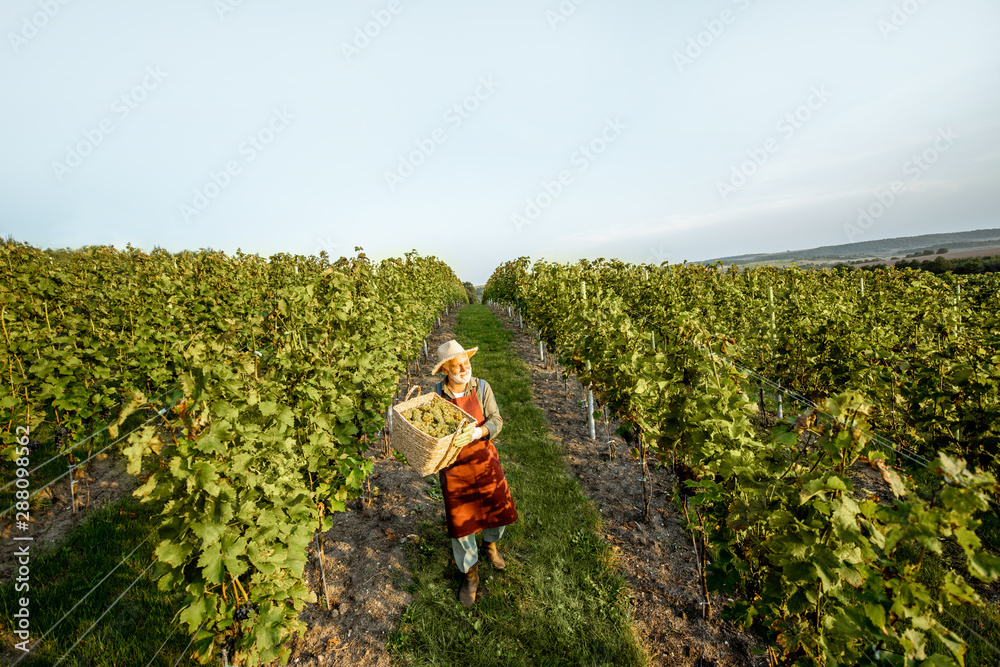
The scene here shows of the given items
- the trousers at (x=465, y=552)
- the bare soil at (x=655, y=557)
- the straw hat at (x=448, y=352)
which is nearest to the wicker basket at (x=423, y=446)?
the straw hat at (x=448, y=352)

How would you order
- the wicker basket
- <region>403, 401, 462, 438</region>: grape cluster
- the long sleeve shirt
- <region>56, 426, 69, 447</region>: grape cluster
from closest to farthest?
the wicker basket < <region>403, 401, 462, 438</region>: grape cluster < the long sleeve shirt < <region>56, 426, 69, 447</region>: grape cluster

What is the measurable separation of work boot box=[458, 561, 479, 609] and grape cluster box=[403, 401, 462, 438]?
137 centimetres

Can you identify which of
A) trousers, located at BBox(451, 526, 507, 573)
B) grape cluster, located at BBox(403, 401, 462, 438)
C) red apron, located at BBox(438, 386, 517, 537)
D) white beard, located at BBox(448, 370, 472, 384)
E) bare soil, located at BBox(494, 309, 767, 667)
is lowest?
bare soil, located at BBox(494, 309, 767, 667)

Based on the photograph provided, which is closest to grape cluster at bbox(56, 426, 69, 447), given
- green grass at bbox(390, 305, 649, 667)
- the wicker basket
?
green grass at bbox(390, 305, 649, 667)

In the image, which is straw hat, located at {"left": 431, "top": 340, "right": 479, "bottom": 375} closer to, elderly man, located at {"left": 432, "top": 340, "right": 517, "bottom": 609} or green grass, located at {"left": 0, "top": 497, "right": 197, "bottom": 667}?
elderly man, located at {"left": 432, "top": 340, "right": 517, "bottom": 609}

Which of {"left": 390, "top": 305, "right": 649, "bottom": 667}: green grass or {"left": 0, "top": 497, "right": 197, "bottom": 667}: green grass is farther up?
{"left": 0, "top": 497, "right": 197, "bottom": 667}: green grass

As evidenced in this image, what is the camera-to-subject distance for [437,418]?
3.36m

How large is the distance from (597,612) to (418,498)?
8.24ft

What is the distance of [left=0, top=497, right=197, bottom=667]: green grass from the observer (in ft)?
9.90

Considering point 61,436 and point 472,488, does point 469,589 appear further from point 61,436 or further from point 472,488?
point 61,436

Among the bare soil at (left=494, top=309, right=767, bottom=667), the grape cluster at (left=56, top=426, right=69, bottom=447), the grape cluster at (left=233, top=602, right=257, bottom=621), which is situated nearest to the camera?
the grape cluster at (left=233, top=602, right=257, bottom=621)

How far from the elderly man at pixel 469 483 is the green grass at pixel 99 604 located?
78.5 inches

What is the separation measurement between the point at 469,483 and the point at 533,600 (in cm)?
116

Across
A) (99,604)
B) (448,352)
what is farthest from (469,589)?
(99,604)
